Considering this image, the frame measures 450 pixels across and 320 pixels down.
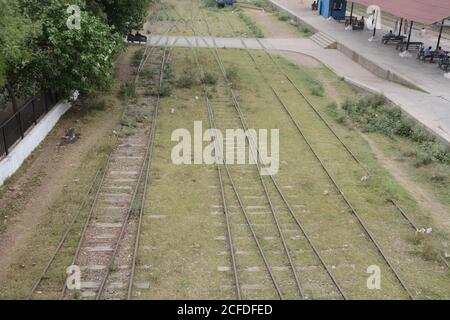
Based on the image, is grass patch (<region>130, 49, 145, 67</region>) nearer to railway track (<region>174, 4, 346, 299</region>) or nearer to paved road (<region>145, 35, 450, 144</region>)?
paved road (<region>145, 35, 450, 144</region>)

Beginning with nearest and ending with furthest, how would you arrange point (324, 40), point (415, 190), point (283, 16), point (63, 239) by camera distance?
point (63, 239)
point (415, 190)
point (324, 40)
point (283, 16)

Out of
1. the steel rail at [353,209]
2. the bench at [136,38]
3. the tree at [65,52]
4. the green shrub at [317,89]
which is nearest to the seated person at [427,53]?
the green shrub at [317,89]

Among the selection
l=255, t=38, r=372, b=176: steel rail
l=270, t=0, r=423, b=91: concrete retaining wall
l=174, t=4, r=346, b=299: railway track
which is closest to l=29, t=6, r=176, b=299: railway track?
l=174, t=4, r=346, b=299: railway track

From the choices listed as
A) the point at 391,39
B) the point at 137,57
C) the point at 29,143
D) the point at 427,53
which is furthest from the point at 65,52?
the point at 391,39

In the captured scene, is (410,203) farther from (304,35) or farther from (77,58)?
(304,35)

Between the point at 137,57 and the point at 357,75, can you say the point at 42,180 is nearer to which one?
the point at 137,57
